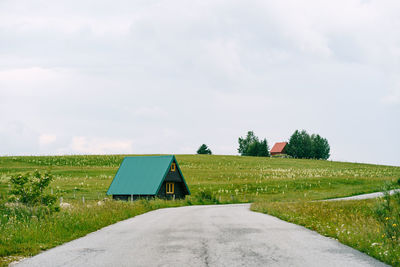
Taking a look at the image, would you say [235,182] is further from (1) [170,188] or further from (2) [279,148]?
(2) [279,148]

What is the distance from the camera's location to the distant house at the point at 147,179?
38562mm

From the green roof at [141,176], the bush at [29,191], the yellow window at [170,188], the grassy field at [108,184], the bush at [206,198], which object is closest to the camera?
the grassy field at [108,184]

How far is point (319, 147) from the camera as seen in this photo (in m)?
139

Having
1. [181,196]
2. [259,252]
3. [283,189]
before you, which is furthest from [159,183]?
[259,252]

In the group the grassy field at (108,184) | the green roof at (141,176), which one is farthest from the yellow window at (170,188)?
the green roof at (141,176)

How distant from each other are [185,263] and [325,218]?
9744 millimetres

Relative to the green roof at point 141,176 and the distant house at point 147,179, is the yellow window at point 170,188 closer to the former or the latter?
the distant house at point 147,179

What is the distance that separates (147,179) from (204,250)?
30672 millimetres

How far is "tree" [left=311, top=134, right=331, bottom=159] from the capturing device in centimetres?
13662

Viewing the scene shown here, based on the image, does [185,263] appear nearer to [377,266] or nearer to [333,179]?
[377,266]

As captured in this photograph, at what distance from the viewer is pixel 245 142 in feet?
481

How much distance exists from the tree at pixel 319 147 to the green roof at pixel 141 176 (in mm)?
103338

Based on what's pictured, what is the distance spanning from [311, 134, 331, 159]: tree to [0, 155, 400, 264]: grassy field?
174ft

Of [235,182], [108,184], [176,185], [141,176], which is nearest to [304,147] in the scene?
[235,182]
